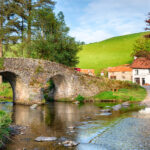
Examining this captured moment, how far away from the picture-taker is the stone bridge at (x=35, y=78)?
2662cm

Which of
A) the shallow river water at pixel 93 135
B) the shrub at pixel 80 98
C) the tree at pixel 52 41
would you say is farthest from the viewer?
the tree at pixel 52 41

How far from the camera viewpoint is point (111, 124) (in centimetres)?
1630

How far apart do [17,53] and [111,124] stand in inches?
1117

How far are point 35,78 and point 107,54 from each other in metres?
72.3

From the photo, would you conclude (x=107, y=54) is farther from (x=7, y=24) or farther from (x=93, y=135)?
(x=93, y=135)

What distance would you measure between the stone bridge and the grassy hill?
46.1m

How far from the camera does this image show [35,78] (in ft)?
91.5

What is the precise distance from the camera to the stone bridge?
1048 inches

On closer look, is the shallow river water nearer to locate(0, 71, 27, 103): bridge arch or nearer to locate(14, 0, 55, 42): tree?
locate(0, 71, 27, 103): bridge arch

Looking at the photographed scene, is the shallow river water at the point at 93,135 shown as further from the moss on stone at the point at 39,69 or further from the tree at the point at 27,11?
the tree at the point at 27,11

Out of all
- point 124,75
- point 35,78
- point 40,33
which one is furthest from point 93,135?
point 124,75

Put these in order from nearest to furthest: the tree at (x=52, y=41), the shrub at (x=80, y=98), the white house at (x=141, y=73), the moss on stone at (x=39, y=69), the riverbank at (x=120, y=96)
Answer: the moss on stone at (x=39, y=69), the riverbank at (x=120, y=96), the shrub at (x=80, y=98), the tree at (x=52, y=41), the white house at (x=141, y=73)

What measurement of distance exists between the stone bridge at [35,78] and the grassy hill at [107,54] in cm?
4613

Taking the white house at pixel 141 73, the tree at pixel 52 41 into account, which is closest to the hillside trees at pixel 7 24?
the tree at pixel 52 41
